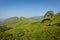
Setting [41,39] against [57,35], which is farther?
[57,35]

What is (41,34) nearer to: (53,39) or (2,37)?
(53,39)

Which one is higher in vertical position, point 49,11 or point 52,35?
point 49,11

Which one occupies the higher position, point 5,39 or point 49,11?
point 49,11

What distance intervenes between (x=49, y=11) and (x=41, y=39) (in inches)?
3094

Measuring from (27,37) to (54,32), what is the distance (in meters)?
15.6

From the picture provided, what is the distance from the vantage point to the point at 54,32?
221 ft

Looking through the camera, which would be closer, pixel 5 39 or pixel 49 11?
pixel 5 39

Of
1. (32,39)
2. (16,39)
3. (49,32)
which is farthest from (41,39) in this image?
(16,39)

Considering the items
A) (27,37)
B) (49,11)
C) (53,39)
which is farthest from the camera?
(49,11)

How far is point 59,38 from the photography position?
61.8 meters

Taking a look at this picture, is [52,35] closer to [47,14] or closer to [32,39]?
[32,39]

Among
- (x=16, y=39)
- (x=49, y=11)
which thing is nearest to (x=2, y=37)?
(x=16, y=39)

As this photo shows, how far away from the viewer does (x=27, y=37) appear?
64.7 m

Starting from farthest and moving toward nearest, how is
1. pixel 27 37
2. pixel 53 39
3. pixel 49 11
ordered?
1. pixel 49 11
2. pixel 27 37
3. pixel 53 39
